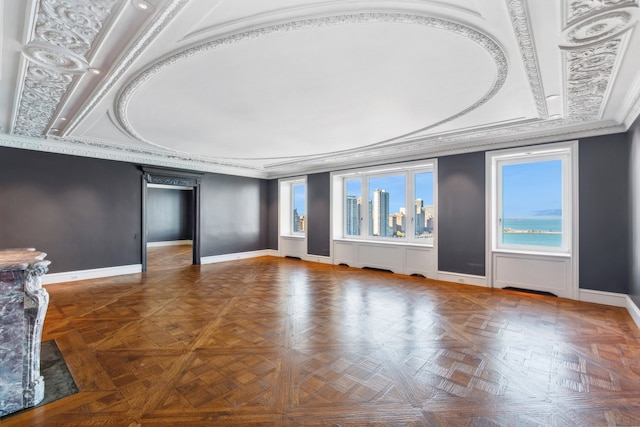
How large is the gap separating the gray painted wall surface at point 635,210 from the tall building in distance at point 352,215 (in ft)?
14.9

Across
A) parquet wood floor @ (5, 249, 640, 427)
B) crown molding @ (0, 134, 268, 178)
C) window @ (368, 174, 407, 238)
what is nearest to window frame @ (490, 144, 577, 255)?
parquet wood floor @ (5, 249, 640, 427)

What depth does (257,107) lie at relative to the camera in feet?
11.2

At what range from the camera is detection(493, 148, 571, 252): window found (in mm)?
4562

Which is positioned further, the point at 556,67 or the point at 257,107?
the point at 257,107

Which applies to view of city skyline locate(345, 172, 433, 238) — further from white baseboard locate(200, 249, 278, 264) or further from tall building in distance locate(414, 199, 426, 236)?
white baseboard locate(200, 249, 278, 264)

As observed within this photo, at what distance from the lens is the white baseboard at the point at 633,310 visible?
3303 mm

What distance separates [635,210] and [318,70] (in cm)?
406

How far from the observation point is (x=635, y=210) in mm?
3545

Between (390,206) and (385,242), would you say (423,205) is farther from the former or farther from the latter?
(385,242)

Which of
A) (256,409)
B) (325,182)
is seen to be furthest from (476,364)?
(325,182)

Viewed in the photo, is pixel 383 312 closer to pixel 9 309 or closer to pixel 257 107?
pixel 257 107

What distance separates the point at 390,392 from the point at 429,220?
438 cm

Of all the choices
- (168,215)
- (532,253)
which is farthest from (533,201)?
(168,215)

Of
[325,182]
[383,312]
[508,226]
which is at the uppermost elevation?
[325,182]
